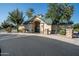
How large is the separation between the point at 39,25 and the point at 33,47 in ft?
1.37

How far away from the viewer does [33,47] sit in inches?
212

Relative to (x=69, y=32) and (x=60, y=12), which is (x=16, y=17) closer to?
(x=60, y=12)

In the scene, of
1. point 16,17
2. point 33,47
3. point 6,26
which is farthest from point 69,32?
point 6,26

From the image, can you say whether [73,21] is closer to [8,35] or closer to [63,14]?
[63,14]

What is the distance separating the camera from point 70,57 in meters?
5.32

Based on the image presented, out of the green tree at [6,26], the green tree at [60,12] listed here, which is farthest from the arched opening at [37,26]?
the green tree at [6,26]

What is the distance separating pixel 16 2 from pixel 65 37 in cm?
108

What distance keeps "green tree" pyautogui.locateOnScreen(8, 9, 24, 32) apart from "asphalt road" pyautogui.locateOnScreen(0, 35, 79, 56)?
243 millimetres

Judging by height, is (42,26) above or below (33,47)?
above

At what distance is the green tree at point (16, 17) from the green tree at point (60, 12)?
0.49 m

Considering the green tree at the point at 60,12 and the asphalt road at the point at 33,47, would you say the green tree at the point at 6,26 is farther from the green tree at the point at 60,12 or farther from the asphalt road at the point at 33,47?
the green tree at the point at 60,12

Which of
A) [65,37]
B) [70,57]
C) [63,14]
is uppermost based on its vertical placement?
[63,14]

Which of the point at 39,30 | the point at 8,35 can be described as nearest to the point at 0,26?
the point at 8,35

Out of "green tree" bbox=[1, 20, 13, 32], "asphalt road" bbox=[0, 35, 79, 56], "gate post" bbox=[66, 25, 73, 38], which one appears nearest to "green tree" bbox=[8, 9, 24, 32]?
"green tree" bbox=[1, 20, 13, 32]
